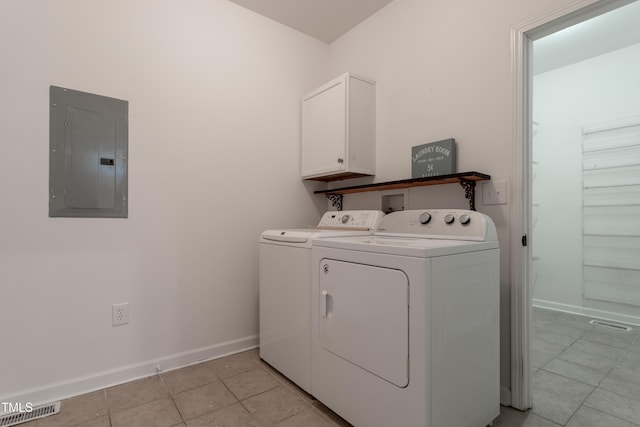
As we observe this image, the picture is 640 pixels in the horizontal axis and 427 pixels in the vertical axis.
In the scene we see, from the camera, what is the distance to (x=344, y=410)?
1419 millimetres

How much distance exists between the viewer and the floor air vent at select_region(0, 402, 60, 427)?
4.79ft

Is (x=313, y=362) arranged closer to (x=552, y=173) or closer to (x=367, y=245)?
(x=367, y=245)

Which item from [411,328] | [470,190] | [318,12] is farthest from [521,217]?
[318,12]

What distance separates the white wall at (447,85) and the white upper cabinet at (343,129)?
0.32ft

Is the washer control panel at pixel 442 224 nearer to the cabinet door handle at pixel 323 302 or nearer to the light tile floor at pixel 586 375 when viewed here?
the cabinet door handle at pixel 323 302

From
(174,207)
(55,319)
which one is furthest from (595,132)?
(55,319)

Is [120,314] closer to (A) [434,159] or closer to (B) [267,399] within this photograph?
(B) [267,399]

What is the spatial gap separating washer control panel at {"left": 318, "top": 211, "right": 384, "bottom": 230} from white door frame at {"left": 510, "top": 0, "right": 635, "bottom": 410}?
0.76m

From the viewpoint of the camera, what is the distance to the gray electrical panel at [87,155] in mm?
1663

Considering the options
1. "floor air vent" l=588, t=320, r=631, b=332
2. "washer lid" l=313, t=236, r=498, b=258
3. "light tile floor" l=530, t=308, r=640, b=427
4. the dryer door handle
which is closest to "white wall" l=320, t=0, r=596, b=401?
"light tile floor" l=530, t=308, r=640, b=427

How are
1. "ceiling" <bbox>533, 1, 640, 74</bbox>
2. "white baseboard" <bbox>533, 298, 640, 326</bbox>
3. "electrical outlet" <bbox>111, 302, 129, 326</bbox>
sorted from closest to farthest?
1. "electrical outlet" <bbox>111, 302, 129, 326</bbox>
2. "ceiling" <bbox>533, 1, 640, 74</bbox>
3. "white baseboard" <bbox>533, 298, 640, 326</bbox>

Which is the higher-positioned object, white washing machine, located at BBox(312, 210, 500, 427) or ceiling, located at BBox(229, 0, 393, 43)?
ceiling, located at BBox(229, 0, 393, 43)

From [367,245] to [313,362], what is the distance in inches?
29.5

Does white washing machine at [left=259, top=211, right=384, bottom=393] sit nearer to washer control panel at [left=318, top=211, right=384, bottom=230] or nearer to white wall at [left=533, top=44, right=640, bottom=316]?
washer control panel at [left=318, top=211, right=384, bottom=230]
